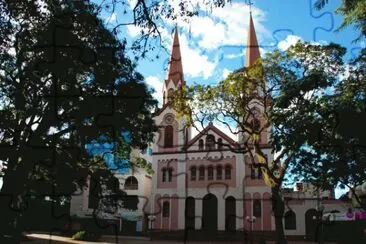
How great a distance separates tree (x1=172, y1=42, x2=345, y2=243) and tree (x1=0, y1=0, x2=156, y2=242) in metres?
7.04

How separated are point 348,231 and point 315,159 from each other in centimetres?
1230

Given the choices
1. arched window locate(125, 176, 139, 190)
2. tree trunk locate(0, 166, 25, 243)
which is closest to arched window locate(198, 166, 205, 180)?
arched window locate(125, 176, 139, 190)

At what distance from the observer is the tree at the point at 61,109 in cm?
1284

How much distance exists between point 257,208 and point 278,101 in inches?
796

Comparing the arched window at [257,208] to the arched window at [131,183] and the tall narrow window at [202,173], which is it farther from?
the arched window at [131,183]

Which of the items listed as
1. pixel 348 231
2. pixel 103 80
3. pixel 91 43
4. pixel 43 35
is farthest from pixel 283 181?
pixel 43 35

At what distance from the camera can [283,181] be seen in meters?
28.0

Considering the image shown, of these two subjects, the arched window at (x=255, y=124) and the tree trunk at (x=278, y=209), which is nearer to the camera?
the tree trunk at (x=278, y=209)

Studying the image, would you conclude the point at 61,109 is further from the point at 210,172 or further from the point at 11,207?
the point at 210,172

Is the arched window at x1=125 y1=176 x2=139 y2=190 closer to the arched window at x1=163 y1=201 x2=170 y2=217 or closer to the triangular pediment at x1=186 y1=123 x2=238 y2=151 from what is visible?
the arched window at x1=163 y1=201 x2=170 y2=217

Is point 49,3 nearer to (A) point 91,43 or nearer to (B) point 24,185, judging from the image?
(A) point 91,43

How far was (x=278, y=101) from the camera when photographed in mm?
25016

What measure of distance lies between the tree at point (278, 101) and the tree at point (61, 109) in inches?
277

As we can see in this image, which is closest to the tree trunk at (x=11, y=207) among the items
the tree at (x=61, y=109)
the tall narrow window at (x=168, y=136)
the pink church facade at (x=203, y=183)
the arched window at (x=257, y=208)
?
the tree at (x=61, y=109)
